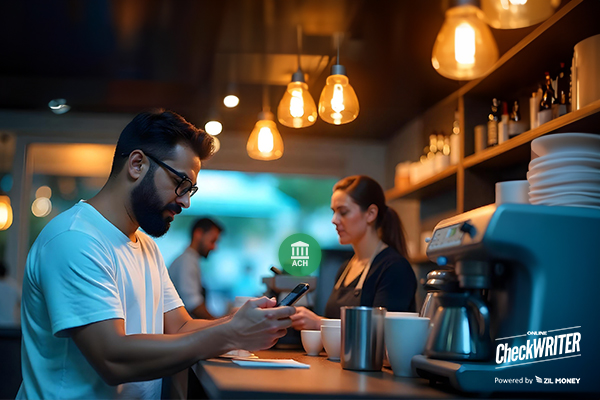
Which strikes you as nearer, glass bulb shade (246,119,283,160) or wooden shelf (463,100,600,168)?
wooden shelf (463,100,600,168)

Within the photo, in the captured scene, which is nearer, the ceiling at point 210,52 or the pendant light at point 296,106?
the pendant light at point 296,106

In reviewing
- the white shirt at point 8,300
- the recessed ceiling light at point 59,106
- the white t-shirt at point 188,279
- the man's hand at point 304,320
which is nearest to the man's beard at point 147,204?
the man's hand at point 304,320

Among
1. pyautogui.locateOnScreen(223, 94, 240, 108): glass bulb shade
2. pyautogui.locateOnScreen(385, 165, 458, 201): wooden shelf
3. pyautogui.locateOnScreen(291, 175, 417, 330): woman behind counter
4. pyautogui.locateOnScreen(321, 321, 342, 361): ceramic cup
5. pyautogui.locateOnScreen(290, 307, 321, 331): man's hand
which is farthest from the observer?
pyautogui.locateOnScreen(223, 94, 240, 108): glass bulb shade

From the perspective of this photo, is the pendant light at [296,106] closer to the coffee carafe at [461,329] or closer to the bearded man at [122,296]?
the bearded man at [122,296]

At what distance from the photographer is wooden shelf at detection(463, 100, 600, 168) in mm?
2068

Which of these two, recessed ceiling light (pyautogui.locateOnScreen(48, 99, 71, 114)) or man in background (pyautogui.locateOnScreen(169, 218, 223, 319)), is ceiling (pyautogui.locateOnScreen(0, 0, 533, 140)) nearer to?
recessed ceiling light (pyautogui.locateOnScreen(48, 99, 71, 114))

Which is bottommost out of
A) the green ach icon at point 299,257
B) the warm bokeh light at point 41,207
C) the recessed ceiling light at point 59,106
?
the green ach icon at point 299,257

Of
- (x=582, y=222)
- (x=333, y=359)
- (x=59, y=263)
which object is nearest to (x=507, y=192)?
(x=582, y=222)

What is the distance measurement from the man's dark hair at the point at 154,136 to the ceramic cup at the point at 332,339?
0.63m

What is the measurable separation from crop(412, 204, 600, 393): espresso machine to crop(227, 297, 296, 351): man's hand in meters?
0.33

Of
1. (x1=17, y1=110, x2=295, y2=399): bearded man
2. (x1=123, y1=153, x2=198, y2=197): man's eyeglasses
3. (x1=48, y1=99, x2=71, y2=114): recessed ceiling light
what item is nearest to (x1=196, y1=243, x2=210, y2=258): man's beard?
(x1=48, y1=99, x2=71, y2=114): recessed ceiling light

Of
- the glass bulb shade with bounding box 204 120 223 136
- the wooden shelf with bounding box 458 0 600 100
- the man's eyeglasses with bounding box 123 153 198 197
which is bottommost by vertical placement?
the man's eyeglasses with bounding box 123 153 198 197

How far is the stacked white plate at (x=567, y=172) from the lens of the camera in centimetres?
142

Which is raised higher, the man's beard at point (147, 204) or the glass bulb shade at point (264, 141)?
the glass bulb shade at point (264, 141)
